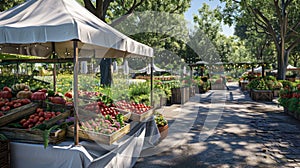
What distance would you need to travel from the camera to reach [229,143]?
6035 millimetres

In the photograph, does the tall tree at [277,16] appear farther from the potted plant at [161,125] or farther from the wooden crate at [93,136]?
the wooden crate at [93,136]

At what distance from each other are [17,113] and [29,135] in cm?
44

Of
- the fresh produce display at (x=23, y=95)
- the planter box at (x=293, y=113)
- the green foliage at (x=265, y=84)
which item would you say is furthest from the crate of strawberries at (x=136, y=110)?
the green foliage at (x=265, y=84)

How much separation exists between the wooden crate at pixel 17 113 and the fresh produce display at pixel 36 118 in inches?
3.7

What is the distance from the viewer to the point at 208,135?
267 inches

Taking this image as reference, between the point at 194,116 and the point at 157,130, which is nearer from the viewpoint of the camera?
the point at 157,130

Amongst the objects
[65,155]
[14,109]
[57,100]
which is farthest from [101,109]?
[14,109]

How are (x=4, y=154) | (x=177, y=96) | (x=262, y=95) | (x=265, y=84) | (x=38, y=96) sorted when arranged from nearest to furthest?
(x=4, y=154) → (x=38, y=96) → (x=177, y=96) → (x=262, y=95) → (x=265, y=84)

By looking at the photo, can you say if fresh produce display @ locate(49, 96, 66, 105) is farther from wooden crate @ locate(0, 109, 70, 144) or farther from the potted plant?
the potted plant

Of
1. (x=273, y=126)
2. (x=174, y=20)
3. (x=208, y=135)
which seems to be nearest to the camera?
(x=208, y=135)

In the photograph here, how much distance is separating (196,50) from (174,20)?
1349 cm

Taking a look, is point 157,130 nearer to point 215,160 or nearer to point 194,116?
point 215,160

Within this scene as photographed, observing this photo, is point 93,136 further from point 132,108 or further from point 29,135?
point 132,108

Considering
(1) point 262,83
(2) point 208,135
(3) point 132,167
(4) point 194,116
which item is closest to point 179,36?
(1) point 262,83
